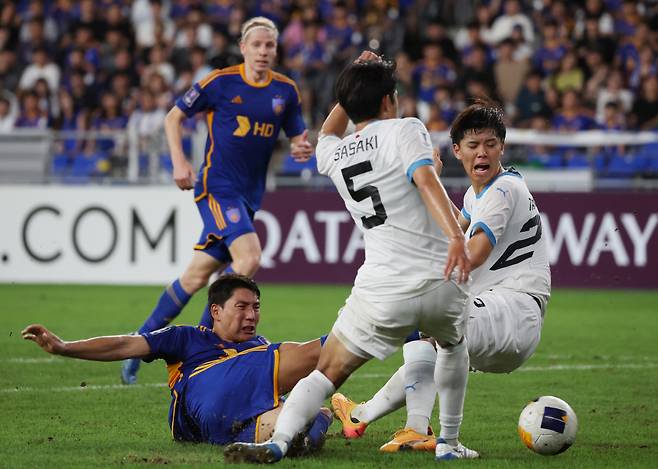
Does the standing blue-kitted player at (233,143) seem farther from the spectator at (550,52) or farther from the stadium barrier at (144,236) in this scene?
the spectator at (550,52)

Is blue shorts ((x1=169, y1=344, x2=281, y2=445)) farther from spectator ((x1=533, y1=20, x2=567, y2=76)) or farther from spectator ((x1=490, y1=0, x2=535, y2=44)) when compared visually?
spectator ((x1=490, y1=0, x2=535, y2=44))

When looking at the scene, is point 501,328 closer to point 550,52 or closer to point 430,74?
point 430,74

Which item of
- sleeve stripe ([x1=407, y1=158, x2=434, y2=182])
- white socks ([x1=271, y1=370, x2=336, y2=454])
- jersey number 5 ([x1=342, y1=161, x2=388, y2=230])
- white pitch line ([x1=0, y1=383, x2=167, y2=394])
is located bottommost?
white pitch line ([x1=0, y1=383, x2=167, y2=394])

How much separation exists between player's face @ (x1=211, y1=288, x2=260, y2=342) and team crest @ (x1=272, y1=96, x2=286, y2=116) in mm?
2991

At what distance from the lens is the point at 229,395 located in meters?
5.65

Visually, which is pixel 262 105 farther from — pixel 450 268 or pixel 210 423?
pixel 450 268

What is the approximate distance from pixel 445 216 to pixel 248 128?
4.13 m

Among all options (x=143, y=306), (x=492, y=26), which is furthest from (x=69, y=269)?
(x=492, y=26)

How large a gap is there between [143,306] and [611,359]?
5471 mm

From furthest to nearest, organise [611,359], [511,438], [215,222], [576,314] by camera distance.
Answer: [576,314] < [611,359] < [215,222] < [511,438]

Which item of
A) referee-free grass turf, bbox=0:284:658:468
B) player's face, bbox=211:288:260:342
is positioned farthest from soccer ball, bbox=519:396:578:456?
player's face, bbox=211:288:260:342

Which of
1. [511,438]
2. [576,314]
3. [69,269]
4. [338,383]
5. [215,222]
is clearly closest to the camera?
[338,383]

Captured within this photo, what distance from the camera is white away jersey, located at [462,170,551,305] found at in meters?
5.78

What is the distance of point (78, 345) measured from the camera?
542cm
